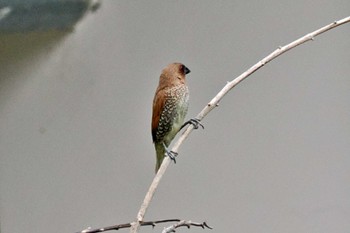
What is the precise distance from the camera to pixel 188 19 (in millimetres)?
2148

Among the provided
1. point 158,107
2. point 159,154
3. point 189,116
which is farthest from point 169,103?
point 189,116

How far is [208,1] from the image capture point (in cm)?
215

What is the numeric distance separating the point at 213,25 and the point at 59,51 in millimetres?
486

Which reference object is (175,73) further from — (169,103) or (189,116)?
(189,116)

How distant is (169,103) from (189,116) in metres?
0.47

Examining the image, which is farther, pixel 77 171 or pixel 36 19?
pixel 77 171

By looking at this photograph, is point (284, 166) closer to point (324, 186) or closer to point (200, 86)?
point (324, 186)

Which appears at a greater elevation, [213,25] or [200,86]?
[213,25]

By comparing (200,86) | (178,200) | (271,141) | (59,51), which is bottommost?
(178,200)

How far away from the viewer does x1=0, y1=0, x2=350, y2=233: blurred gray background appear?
2.16 m

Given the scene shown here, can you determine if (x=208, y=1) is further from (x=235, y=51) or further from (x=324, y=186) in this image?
(x=324, y=186)

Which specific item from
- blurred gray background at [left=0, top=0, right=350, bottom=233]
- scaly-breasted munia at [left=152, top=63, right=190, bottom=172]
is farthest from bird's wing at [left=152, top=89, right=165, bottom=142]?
blurred gray background at [left=0, top=0, right=350, bottom=233]

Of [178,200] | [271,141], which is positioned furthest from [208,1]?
[178,200]

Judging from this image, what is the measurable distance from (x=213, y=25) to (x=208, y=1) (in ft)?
0.25
